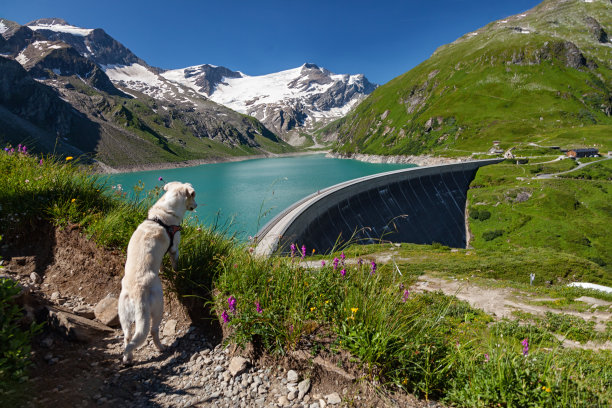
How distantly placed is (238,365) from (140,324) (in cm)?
131

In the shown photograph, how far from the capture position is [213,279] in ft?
14.2

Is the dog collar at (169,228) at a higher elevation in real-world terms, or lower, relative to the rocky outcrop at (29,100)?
lower

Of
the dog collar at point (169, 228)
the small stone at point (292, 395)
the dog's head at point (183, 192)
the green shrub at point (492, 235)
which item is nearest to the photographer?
the small stone at point (292, 395)

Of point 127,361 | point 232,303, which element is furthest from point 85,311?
point 232,303

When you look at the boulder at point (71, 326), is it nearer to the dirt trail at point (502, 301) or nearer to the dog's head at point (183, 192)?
the dog's head at point (183, 192)

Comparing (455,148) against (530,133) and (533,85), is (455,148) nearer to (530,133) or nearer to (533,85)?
(530,133)

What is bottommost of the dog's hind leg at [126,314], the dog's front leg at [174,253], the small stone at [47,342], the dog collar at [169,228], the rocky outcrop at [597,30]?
the small stone at [47,342]

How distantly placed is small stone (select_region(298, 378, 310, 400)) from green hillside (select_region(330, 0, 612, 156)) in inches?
4596

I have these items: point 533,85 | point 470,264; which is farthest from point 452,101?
point 470,264

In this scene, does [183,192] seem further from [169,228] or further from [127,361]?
[127,361]

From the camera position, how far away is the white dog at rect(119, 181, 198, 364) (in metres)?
3.57

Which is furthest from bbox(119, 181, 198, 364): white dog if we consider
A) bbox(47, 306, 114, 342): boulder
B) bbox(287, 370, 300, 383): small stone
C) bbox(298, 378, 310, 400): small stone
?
bbox(298, 378, 310, 400): small stone

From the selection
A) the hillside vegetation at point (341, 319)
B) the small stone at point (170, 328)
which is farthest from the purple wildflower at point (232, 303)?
the small stone at point (170, 328)

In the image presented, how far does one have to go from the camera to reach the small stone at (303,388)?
3.12 m
